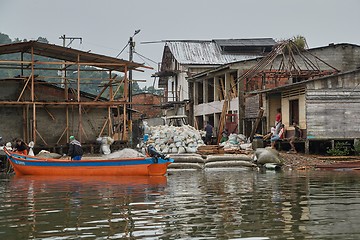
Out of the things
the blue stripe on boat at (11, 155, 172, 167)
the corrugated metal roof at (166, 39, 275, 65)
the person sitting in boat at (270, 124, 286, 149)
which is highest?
the corrugated metal roof at (166, 39, 275, 65)

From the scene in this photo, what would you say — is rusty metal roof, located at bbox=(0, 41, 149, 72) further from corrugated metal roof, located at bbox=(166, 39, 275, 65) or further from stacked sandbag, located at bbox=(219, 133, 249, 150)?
corrugated metal roof, located at bbox=(166, 39, 275, 65)

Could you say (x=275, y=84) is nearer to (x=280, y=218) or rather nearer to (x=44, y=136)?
(x=44, y=136)

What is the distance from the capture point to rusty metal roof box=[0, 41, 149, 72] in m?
27.3

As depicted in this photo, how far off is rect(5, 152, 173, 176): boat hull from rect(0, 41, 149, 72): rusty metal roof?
6819 millimetres

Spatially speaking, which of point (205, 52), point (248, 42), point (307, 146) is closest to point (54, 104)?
point (307, 146)

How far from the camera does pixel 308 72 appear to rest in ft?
112

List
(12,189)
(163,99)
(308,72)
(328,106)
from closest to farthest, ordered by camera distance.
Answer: (12,189)
(328,106)
(308,72)
(163,99)

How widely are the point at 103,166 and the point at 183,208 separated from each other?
9.76m

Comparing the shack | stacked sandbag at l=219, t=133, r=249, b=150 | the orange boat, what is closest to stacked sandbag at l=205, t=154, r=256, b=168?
stacked sandbag at l=219, t=133, r=249, b=150

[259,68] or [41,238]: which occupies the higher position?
[259,68]

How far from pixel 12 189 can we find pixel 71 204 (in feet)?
16.2

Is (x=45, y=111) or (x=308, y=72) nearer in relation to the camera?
(x=45, y=111)

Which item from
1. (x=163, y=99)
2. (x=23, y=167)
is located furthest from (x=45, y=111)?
(x=163, y=99)

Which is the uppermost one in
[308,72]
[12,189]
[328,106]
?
[308,72]
